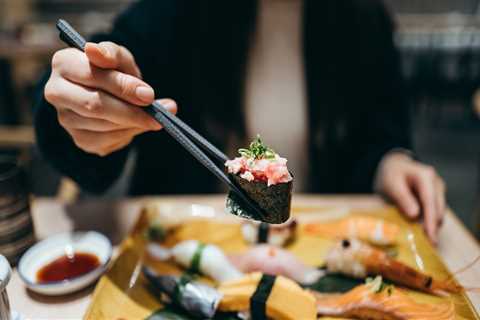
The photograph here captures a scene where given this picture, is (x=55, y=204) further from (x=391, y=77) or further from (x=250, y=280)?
(x=391, y=77)

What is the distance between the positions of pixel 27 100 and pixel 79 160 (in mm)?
5354

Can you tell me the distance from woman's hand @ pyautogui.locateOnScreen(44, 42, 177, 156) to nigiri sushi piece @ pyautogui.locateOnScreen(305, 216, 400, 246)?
77 cm

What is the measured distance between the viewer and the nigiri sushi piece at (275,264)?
1.35 meters

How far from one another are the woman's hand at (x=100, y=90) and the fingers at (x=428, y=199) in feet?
3.36

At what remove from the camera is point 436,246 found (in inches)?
59.6

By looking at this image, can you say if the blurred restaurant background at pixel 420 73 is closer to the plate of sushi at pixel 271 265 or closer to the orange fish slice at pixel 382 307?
the plate of sushi at pixel 271 265

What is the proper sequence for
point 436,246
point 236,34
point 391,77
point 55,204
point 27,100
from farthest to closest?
point 27,100 < point 391,77 < point 236,34 < point 55,204 < point 436,246

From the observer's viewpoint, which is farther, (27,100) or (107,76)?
(27,100)

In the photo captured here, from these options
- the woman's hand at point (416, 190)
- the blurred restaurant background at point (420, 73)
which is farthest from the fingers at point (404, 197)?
the blurred restaurant background at point (420, 73)

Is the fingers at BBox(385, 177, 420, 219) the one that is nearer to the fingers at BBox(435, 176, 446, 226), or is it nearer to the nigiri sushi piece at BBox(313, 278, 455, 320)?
the fingers at BBox(435, 176, 446, 226)

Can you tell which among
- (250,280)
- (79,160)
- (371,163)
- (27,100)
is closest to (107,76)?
(79,160)

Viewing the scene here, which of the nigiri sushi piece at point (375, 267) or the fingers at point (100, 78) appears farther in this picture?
the nigiri sushi piece at point (375, 267)

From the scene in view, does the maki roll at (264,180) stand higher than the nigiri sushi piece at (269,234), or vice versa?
the maki roll at (264,180)

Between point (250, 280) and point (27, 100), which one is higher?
point (250, 280)
